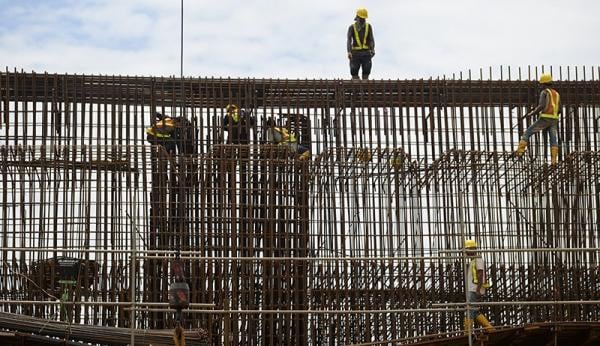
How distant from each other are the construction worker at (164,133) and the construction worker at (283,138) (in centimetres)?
174

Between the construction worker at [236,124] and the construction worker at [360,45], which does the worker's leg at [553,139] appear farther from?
the construction worker at [236,124]

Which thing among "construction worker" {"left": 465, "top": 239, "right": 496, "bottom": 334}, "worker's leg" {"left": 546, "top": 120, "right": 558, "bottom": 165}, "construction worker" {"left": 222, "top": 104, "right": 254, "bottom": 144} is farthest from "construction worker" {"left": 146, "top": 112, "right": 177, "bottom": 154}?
"worker's leg" {"left": 546, "top": 120, "right": 558, "bottom": 165}

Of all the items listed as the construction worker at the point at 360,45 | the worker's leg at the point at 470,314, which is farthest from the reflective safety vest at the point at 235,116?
the worker's leg at the point at 470,314

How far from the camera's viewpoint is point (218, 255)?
21906mm

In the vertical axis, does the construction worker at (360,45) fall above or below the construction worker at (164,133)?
above

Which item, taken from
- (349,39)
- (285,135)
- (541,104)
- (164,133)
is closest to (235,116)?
(285,135)

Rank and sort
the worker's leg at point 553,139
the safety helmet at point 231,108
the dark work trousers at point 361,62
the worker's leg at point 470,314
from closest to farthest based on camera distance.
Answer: the worker's leg at point 470,314, the worker's leg at point 553,139, the safety helmet at point 231,108, the dark work trousers at point 361,62

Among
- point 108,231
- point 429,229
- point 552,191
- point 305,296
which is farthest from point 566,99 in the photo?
point 108,231

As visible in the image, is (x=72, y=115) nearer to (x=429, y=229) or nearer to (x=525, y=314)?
(x=429, y=229)

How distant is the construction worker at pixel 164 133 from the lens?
931 inches

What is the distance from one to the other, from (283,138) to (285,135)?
14 centimetres

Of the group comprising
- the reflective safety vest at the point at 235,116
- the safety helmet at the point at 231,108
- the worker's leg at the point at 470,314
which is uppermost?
the safety helmet at the point at 231,108

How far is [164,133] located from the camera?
23672mm

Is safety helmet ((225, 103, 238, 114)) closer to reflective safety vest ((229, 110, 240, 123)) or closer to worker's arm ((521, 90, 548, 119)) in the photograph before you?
reflective safety vest ((229, 110, 240, 123))
